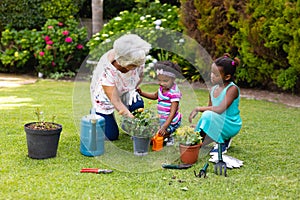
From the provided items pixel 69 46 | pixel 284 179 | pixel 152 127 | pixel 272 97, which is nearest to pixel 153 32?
pixel 152 127

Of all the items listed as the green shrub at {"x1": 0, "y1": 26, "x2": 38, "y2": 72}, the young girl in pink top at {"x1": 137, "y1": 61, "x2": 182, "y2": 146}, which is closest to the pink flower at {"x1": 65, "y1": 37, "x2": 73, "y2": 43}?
the green shrub at {"x1": 0, "y1": 26, "x2": 38, "y2": 72}

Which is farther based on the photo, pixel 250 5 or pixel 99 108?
pixel 250 5

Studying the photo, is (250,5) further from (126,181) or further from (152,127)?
(126,181)

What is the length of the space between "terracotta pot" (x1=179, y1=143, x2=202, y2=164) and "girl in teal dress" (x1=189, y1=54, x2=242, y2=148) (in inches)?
8.1

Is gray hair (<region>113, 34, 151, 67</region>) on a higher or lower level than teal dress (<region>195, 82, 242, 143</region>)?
higher

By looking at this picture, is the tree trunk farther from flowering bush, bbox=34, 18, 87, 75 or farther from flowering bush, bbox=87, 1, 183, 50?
flowering bush, bbox=87, 1, 183, 50

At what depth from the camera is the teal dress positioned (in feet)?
12.9

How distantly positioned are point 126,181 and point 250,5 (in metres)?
4.70

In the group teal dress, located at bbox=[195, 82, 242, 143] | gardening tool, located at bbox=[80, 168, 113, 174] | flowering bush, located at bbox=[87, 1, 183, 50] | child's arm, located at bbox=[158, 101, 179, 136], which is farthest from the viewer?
flowering bush, located at bbox=[87, 1, 183, 50]

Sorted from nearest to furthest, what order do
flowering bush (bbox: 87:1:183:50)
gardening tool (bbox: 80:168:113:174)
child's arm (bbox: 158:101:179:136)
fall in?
gardening tool (bbox: 80:168:113:174)
child's arm (bbox: 158:101:179:136)
flowering bush (bbox: 87:1:183:50)

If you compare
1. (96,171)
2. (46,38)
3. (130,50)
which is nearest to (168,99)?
(130,50)

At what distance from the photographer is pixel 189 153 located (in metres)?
3.83

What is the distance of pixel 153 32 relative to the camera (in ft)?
17.5

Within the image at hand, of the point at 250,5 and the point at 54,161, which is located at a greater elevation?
the point at 250,5
